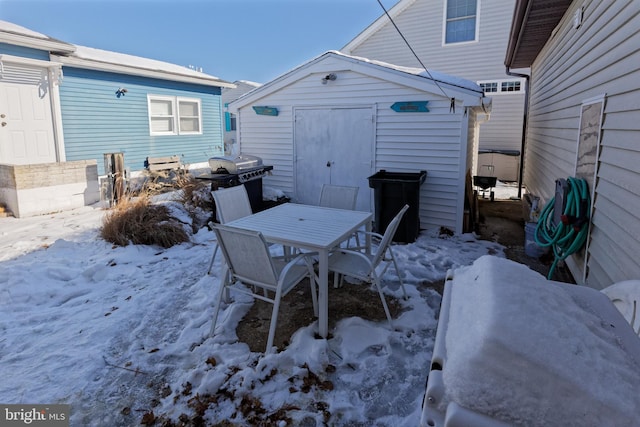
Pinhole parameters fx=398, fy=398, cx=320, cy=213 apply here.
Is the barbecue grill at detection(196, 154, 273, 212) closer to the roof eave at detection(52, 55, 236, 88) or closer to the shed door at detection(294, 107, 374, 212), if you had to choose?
the shed door at detection(294, 107, 374, 212)

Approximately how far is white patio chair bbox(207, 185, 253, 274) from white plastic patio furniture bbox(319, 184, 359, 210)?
91cm

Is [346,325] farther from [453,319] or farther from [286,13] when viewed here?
[286,13]

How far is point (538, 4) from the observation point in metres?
5.40

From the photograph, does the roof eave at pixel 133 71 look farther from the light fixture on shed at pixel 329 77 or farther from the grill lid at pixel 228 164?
the light fixture on shed at pixel 329 77

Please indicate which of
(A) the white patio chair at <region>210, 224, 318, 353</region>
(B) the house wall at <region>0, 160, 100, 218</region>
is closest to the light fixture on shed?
(A) the white patio chair at <region>210, 224, 318, 353</region>

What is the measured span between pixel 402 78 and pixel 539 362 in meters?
5.71

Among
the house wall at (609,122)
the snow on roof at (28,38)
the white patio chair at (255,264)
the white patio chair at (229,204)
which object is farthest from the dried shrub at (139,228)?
the house wall at (609,122)

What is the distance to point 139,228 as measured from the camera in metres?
5.25

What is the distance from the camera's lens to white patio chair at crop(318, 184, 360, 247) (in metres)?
4.60

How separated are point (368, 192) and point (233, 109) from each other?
3.29 metres

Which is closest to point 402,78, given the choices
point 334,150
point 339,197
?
point 334,150

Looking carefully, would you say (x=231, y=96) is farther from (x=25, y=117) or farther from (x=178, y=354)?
(x=178, y=354)

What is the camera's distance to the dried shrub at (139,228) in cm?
518

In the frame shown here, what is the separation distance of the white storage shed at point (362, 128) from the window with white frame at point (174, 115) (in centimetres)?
400
